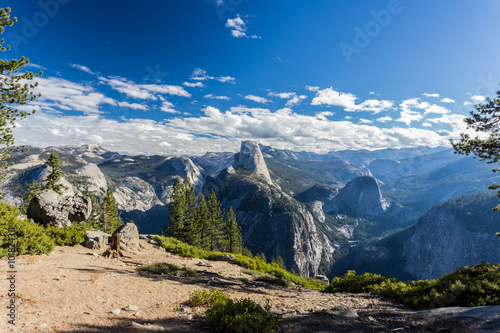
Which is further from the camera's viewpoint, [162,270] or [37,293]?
[162,270]

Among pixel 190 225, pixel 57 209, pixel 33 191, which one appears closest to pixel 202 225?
pixel 190 225

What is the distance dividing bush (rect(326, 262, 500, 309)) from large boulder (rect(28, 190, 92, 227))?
87.8ft

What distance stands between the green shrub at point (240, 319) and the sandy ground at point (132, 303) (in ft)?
1.27

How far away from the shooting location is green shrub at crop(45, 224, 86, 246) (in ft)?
55.8

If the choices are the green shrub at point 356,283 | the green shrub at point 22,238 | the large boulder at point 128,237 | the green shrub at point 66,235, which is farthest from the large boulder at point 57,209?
the green shrub at point 356,283

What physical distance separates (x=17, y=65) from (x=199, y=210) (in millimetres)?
48456

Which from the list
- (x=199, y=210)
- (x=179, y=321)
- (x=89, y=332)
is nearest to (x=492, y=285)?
(x=179, y=321)

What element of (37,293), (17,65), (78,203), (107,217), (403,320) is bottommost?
(107,217)

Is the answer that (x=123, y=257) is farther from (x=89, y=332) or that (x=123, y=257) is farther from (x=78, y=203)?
(x=89, y=332)

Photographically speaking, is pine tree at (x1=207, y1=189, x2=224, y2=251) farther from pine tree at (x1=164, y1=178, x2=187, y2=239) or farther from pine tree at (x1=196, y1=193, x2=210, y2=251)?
pine tree at (x1=164, y1=178, x2=187, y2=239)

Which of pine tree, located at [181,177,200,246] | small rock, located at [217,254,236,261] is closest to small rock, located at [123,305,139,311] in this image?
small rock, located at [217,254,236,261]

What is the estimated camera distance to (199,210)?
56.8 meters

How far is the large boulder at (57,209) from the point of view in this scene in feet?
66.6

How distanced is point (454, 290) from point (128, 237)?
23.4m
